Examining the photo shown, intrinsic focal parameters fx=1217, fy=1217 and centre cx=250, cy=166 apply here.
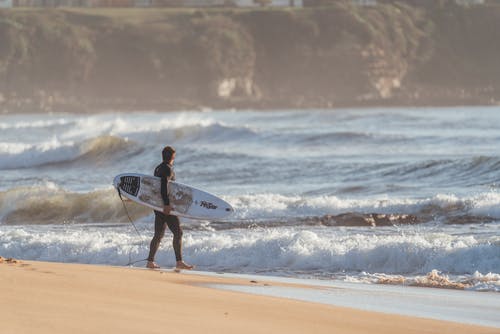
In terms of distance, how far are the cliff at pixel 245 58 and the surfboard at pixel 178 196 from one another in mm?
92302

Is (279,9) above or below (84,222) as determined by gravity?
above

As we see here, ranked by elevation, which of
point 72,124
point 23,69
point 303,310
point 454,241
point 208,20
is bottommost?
point 303,310

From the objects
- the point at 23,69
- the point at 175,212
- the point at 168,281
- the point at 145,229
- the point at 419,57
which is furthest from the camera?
the point at 419,57

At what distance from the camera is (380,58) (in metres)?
117

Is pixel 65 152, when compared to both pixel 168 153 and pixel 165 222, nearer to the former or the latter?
pixel 165 222

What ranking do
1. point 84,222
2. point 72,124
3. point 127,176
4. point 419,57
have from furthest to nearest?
point 419,57
point 72,124
point 84,222
point 127,176

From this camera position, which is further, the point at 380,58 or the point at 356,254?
the point at 380,58

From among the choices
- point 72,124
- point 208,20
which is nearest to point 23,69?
point 208,20

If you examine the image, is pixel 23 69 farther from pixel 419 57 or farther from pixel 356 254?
pixel 356 254

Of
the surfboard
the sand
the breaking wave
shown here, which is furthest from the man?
the breaking wave

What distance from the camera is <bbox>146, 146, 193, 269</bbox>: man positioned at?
12.3 m

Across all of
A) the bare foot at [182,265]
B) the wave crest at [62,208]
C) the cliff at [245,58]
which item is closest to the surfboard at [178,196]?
the bare foot at [182,265]

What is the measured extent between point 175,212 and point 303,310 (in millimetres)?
4310

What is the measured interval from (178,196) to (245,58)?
105352 mm
